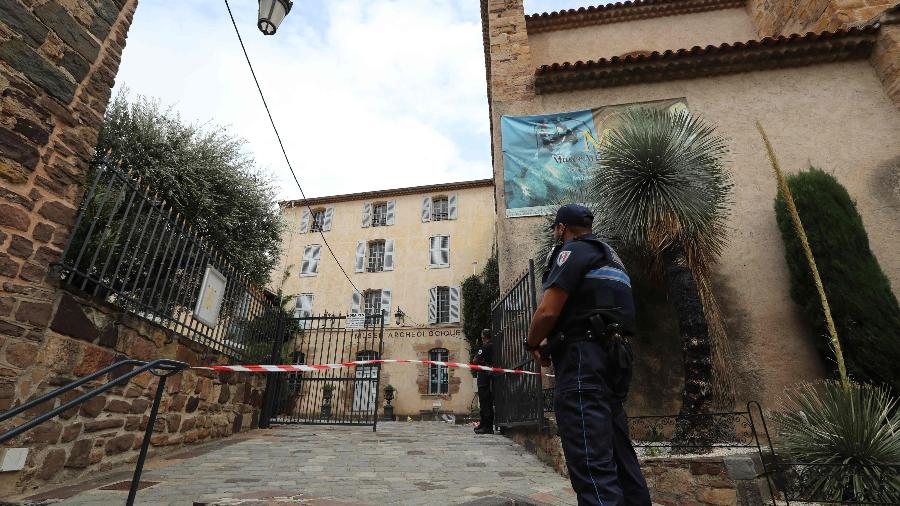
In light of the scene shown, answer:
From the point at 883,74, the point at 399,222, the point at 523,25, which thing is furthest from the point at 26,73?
the point at 399,222

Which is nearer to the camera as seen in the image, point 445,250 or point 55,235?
point 55,235

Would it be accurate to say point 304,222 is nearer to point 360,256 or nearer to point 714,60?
point 360,256

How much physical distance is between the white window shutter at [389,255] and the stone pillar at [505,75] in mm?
11659

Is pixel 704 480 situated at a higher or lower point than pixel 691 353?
lower

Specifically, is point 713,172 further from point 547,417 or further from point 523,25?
point 523,25

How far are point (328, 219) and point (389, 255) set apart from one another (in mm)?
3960

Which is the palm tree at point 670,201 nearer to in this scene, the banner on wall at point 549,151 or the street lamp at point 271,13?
the banner on wall at point 549,151

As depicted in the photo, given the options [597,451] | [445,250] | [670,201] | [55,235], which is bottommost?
[597,451]

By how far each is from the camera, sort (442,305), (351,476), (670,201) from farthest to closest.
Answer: (442,305)
(670,201)
(351,476)

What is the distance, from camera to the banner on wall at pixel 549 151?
8.38m

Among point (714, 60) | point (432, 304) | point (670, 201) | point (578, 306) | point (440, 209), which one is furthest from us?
point (440, 209)

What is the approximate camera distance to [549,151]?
8680 mm

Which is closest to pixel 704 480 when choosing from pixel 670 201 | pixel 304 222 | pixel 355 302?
pixel 670 201

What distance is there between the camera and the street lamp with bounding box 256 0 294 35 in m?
4.91
